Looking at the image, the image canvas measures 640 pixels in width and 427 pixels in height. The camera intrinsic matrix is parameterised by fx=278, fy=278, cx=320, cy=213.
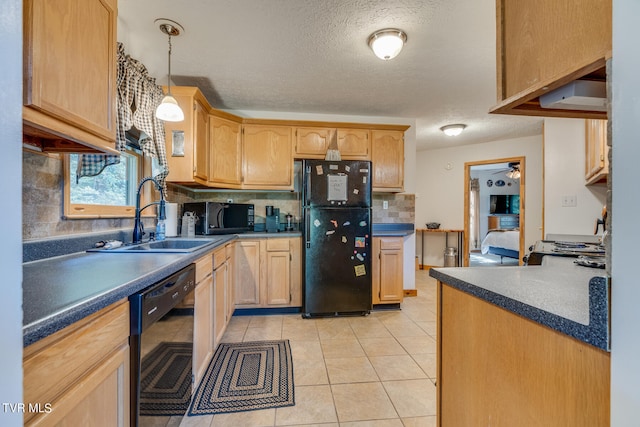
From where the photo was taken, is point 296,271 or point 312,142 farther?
point 312,142

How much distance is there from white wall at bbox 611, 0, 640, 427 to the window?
2.11 metres

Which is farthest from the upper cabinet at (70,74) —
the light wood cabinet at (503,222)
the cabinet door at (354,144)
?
the light wood cabinet at (503,222)

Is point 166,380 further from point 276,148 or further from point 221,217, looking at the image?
point 276,148

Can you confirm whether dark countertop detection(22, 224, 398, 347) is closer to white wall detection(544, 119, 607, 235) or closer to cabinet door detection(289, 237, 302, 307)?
cabinet door detection(289, 237, 302, 307)

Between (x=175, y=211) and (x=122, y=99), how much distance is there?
109 centimetres

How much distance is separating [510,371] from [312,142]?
2966 mm

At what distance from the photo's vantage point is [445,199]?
5555 mm

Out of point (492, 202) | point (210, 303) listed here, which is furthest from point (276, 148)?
point (492, 202)

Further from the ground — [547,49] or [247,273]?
[547,49]

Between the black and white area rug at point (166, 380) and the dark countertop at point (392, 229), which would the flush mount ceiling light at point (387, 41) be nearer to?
the dark countertop at point (392, 229)

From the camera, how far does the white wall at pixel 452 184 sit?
15.3ft

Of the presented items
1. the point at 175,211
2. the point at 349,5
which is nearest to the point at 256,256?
the point at 175,211

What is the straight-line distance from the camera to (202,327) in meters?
1.80
